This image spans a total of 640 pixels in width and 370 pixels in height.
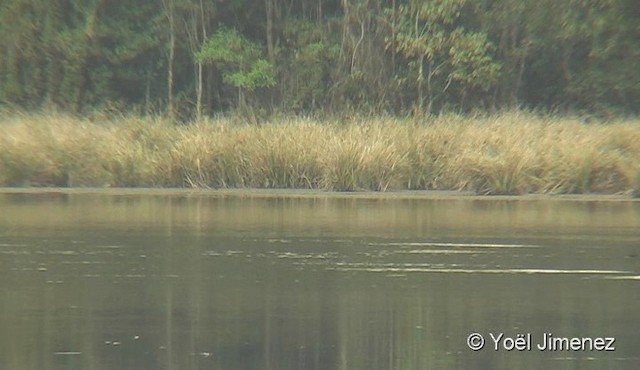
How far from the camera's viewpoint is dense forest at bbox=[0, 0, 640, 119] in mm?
47844

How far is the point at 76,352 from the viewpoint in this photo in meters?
10.2

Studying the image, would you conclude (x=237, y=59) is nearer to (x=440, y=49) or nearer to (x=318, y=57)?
(x=318, y=57)

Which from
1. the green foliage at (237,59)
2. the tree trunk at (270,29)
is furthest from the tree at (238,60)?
the tree trunk at (270,29)

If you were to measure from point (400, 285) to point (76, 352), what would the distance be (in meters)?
4.27

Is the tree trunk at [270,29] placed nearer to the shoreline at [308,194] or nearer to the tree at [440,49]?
the tree at [440,49]

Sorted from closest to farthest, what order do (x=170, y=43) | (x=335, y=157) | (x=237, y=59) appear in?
(x=335, y=157)
(x=237, y=59)
(x=170, y=43)

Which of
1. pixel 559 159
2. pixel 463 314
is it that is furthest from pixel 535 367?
pixel 559 159

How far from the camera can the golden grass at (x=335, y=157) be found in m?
26.3

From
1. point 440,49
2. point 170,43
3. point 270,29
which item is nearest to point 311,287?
point 440,49

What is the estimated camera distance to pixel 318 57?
48906mm

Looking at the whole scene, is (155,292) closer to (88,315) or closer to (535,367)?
(88,315)

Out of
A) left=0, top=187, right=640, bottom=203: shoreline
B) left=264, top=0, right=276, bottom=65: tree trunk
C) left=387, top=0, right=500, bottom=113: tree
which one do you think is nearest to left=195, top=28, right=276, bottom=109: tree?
left=264, top=0, right=276, bottom=65: tree trunk

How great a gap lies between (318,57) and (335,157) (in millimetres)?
22392

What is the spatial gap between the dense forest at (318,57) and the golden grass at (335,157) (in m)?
18.7
